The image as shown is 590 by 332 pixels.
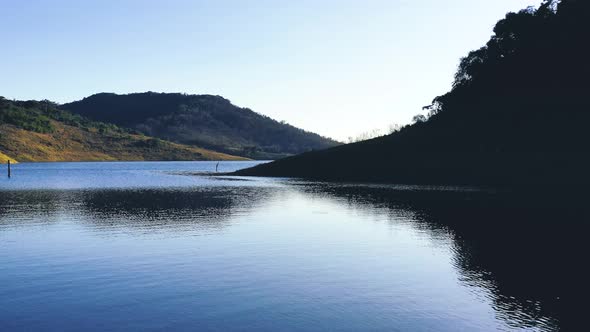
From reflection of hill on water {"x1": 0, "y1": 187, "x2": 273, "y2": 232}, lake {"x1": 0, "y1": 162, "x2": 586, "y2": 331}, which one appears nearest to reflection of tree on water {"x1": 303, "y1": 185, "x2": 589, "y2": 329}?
lake {"x1": 0, "y1": 162, "x2": 586, "y2": 331}

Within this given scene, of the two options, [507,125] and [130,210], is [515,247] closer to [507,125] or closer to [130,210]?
[130,210]

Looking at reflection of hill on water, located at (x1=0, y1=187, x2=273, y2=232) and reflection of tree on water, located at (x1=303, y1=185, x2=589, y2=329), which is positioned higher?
reflection of hill on water, located at (x1=0, y1=187, x2=273, y2=232)

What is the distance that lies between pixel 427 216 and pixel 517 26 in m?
117

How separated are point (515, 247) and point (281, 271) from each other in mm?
18738

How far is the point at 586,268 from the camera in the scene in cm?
3022

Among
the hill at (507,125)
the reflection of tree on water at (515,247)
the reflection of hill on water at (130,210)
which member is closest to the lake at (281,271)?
the reflection of tree on water at (515,247)

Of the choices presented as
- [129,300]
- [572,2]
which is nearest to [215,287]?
[129,300]

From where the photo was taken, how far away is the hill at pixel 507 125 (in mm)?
120812

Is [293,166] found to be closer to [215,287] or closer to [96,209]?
[96,209]

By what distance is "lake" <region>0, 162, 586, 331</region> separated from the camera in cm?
2033

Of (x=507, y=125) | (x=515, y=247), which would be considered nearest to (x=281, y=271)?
(x=515, y=247)

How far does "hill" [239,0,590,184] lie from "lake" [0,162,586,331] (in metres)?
69.4

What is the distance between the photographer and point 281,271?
28859mm

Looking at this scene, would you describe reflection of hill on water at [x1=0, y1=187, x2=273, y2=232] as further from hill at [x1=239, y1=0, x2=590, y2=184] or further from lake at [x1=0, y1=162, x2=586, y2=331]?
hill at [x1=239, y1=0, x2=590, y2=184]
